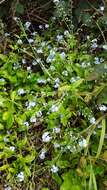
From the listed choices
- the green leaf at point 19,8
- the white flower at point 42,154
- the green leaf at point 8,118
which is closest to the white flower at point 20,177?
the white flower at point 42,154

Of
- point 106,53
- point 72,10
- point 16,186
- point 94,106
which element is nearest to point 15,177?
point 16,186

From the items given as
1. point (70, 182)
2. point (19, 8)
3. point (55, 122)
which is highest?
point (19, 8)

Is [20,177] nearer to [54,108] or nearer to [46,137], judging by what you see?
[46,137]

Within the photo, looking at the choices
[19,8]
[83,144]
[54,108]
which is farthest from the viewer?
[19,8]

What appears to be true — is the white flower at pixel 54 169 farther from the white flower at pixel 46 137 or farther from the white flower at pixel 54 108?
the white flower at pixel 54 108

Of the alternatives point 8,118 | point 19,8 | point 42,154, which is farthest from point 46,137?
point 19,8

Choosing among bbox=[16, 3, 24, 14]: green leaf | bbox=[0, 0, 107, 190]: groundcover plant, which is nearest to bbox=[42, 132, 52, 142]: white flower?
bbox=[0, 0, 107, 190]: groundcover plant

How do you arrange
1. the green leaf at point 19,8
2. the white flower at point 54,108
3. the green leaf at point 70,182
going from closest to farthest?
the green leaf at point 70,182
the white flower at point 54,108
the green leaf at point 19,8

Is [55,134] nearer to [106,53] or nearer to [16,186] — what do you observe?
[16,186]
